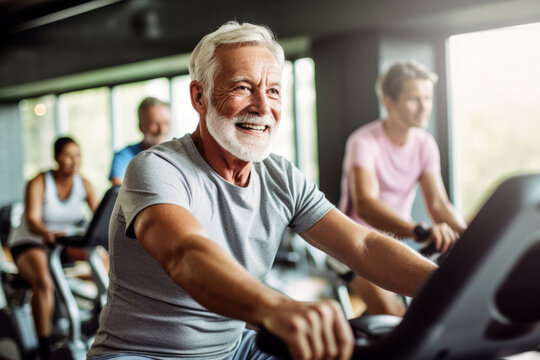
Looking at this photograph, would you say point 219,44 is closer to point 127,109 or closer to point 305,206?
point 305,206

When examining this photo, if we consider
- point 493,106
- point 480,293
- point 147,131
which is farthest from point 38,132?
point 480,293

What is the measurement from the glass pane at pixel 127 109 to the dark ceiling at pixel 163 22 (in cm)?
62

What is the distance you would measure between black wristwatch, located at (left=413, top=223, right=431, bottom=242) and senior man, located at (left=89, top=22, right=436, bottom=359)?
0.45 metres

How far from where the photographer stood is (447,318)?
2.26ft

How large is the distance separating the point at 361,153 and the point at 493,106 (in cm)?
230

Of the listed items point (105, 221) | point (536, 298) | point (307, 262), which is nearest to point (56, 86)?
point (307, 262)

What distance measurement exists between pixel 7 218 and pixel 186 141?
9.76ft

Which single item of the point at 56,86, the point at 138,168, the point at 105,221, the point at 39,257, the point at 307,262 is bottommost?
the point at 307,262

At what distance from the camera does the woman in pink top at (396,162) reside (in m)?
2.38

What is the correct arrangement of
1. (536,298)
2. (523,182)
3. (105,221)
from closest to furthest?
(523,182)
(536,298)
(105,221)

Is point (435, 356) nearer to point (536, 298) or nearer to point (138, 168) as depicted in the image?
point (536, 298)

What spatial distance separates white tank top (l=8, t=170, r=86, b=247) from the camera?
3.44 meters

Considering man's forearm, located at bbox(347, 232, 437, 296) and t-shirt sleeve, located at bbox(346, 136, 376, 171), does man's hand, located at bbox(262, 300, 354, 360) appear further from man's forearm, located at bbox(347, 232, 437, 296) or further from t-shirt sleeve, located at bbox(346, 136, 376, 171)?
t-shirt sleeve, located at bbox(346, 136, 376, 171)

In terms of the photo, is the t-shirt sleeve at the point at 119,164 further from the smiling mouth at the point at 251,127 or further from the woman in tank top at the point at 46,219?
the smiling mouth at the point at 251,127
